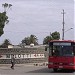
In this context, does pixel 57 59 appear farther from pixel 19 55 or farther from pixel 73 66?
pixel 19 55

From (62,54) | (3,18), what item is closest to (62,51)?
(62,54)

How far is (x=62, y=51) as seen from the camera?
92.4ft

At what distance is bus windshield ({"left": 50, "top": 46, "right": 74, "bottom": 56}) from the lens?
2794 cm

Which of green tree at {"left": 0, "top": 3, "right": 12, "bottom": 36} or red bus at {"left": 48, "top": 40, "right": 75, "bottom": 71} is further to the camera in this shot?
green tree at {"left": 0, "top": 3, "right": 12, "bottom": 36}

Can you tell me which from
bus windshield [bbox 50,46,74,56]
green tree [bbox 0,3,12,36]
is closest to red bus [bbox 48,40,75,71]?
bus windshield [bbox 50,46,74,56]

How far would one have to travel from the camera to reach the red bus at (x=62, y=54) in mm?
27906

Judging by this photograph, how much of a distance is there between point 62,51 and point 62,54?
246mm

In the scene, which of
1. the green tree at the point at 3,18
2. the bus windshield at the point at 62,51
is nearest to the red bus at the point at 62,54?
the bus windshield at the point at 62,51

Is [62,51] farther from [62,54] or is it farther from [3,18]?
[3,18]

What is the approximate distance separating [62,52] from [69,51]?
23.3 inches

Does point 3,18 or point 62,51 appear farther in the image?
point 3,18

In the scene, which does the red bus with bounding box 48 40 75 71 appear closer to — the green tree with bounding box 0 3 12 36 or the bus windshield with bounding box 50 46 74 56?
the bus windshield with bounding box 50 46 74 56

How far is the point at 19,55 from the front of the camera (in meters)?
48.9

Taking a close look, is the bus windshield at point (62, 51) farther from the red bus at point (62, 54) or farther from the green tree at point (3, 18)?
the green tree at point (3, 18)
